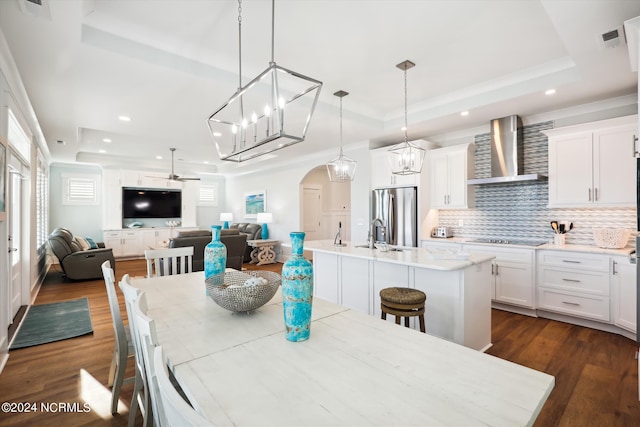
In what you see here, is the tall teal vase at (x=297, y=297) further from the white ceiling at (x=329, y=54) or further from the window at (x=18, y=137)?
the window at (x=18, y=137)

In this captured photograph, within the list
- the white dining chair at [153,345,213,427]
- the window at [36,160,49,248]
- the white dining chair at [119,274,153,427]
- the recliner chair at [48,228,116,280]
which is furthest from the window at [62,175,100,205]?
the white dining chair at [153,345,213,427]

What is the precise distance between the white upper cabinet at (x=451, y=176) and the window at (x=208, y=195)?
7.82 m

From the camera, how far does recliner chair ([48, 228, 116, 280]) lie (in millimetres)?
5598

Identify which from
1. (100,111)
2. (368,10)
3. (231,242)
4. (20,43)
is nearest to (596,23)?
(368,10)

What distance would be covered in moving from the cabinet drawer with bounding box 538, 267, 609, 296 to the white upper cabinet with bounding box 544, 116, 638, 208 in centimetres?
79

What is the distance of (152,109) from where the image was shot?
3.91m

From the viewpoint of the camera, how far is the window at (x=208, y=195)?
10383 millimetres

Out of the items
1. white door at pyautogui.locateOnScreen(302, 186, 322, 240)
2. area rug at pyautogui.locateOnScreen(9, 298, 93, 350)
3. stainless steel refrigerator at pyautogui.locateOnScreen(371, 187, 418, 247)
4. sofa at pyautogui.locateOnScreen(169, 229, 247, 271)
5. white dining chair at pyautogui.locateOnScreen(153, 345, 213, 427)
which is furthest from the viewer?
white door at pyautogui.locateOnScreen(302, 186, 322, 240)

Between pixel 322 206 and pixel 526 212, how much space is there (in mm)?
5325

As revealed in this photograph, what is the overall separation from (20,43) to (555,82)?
4824 millimetres

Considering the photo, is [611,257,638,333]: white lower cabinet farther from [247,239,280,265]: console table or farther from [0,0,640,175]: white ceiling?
[247,239,280,265]: console table

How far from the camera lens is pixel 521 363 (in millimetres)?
2607

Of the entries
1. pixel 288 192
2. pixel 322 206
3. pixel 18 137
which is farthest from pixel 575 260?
pixel 18 137

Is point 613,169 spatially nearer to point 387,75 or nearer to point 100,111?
Result: point 387,75
